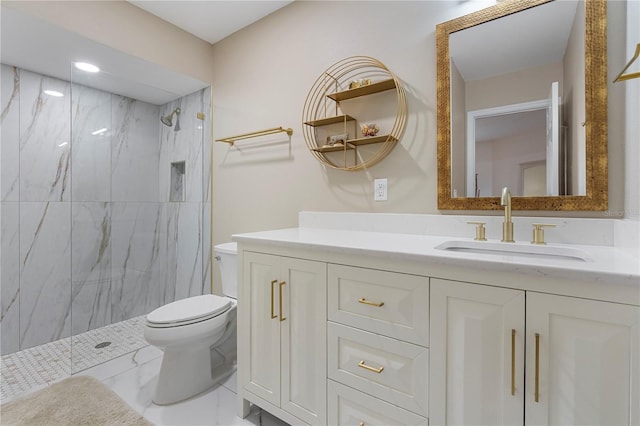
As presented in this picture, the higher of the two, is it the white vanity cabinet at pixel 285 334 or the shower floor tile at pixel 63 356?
the white vanity cabinet at pixel 285 334

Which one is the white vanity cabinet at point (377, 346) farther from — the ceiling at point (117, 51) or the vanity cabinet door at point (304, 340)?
the ceiling at point (117, 51)

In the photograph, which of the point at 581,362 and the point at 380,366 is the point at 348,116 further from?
the point at 581,362

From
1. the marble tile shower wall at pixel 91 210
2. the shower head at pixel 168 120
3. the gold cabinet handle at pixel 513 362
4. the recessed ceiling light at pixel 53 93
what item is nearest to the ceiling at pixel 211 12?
the marble tile shower wall at pixel 91 210

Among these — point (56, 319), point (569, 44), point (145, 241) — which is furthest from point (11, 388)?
point (569, 44)

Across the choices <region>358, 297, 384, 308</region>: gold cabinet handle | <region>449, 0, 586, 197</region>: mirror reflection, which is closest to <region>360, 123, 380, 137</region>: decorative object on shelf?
<region>449, 0, 586, 197</region>: mirror reflection

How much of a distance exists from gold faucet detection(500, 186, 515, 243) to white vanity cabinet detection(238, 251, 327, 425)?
2.54ft

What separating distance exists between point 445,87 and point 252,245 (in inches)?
48.3

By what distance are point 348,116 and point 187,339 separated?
1528mm

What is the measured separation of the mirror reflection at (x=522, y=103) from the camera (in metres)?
1.19

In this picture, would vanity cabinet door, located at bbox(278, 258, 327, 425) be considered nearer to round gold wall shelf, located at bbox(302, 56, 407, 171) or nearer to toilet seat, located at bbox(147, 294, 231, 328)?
toilet seat, located at bbox(147, 294, 231, 328)

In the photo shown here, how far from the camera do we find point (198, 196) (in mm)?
2594

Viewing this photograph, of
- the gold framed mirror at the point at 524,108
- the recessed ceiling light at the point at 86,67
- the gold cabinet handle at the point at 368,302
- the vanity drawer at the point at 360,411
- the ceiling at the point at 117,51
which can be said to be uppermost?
the ceiling at the point at 117,51

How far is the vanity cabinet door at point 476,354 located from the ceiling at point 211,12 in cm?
215

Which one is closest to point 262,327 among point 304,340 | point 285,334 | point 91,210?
point 285,334
